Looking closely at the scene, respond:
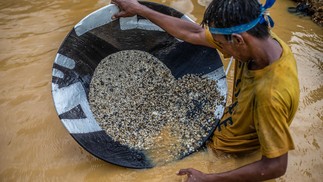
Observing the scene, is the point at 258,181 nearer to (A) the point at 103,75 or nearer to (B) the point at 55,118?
(A) the point at 103,75

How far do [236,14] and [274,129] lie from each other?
53 cm

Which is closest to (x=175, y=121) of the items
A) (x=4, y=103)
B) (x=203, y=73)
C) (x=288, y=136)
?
(x=203, y=73)

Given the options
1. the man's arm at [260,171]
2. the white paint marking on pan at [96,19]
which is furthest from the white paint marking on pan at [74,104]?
the man's arm at [260,171]

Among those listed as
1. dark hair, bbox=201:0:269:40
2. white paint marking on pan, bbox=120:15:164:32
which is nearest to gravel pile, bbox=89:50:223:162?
white paint marking on pan, bbox=120:15:164:32

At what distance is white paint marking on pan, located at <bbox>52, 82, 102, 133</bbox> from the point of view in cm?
187

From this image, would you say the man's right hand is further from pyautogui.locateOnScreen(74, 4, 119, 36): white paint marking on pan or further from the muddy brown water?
the muddy brown water

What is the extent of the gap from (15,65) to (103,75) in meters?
1.08

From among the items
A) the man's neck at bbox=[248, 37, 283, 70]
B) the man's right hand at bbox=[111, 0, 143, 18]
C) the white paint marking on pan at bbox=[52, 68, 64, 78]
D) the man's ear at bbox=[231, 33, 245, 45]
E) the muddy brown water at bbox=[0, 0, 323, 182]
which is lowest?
the muddy brown water at bbox=[0, 0, 323, 182]

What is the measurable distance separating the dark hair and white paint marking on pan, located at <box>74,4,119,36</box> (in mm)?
906

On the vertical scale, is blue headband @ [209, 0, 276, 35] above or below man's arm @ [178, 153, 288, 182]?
above

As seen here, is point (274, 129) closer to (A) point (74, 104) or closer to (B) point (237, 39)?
(B) point (237, 39)

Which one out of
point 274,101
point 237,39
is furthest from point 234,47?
point 274,101

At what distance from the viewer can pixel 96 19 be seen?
2.12 meters

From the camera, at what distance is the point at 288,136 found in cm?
141
